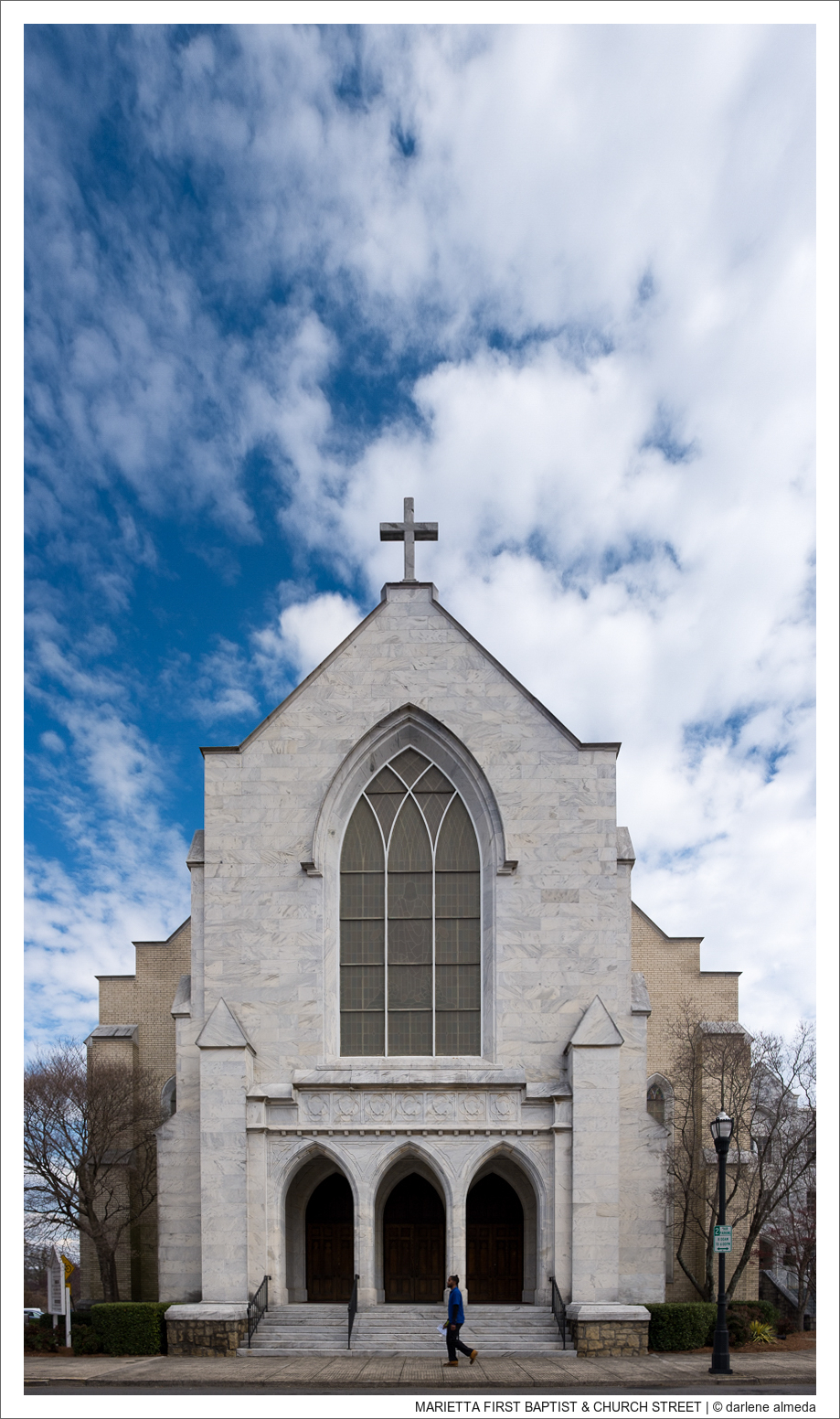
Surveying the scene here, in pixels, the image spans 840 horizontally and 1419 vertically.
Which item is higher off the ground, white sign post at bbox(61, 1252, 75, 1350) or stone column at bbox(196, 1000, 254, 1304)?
stone column at bbox(196, 1000, 254, 1304)

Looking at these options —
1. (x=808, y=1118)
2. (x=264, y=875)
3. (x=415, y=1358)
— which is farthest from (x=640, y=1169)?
(x=264, y=875)

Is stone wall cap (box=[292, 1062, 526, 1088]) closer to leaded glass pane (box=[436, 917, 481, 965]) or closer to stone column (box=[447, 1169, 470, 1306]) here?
stone column (box=[447, 1169, 470, 1306])

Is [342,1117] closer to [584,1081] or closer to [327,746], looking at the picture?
[584,1081]

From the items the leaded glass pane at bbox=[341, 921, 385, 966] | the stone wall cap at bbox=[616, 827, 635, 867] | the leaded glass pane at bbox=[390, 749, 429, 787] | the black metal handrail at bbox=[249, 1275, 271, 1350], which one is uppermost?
the leaded glass pane at bbox=[390, 749, 429, 787]

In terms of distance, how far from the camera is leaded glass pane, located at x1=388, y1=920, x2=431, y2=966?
24.3 m

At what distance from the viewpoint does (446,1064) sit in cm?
2338

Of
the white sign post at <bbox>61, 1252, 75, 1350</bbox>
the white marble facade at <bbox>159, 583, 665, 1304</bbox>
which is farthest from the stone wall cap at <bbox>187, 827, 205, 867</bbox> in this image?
the white sign post at <bbox>61, 1252, 75, 1350</bbox>

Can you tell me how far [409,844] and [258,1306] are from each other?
9.55 meters

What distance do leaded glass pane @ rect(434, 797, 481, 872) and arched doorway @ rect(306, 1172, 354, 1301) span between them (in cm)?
725

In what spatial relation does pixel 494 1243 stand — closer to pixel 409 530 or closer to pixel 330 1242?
pixel 330 1242

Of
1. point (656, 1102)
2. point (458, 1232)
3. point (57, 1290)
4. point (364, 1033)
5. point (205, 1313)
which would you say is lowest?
point (205, 1313)

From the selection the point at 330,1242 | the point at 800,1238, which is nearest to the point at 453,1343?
the point at 330,1242

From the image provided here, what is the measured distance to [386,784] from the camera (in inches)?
997

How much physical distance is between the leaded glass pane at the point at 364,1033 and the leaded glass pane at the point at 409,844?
312 cm
